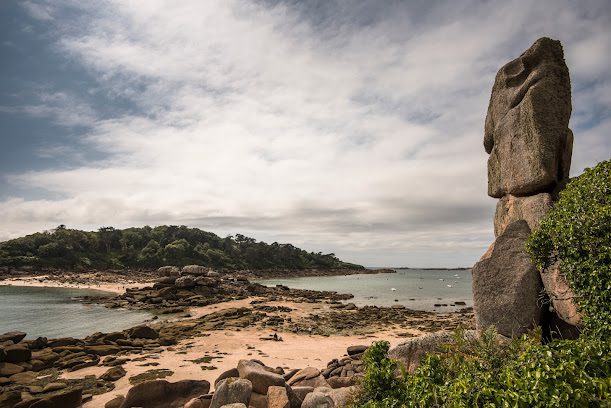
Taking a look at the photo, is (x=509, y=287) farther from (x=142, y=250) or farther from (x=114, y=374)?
(x=142, y=250)

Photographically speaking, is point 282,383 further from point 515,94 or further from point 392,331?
point 392,331

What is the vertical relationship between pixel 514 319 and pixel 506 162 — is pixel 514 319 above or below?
below

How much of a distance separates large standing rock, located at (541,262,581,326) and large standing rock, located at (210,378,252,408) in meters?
10.3

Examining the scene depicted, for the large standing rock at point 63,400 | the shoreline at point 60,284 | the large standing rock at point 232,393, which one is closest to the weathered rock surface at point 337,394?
the large standing rock at point 232,393

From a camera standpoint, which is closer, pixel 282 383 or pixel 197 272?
pixel 282 383

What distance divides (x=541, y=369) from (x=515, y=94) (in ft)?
42.3

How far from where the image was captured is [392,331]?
96.3ft

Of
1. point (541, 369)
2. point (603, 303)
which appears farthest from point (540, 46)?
point (541, 369)

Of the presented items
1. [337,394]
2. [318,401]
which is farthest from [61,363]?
[337,394]

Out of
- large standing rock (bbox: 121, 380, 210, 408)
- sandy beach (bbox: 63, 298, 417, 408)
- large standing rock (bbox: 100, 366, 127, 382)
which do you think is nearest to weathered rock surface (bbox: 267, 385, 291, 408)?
large standing rock (bbox: 121, 380, 210, 408)

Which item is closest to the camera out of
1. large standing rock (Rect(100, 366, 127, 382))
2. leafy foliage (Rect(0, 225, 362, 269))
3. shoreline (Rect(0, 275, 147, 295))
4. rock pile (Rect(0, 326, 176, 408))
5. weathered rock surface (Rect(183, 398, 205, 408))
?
weathered rock surface (Rect(183, 398, 205, 408))

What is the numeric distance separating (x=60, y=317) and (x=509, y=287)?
4020cm

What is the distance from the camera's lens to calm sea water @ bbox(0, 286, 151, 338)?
94.9 feet

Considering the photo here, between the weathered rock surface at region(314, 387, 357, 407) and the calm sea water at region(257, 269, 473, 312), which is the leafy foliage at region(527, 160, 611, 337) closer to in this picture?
the weathered rock surface at region(314, 387, 357, 407)
